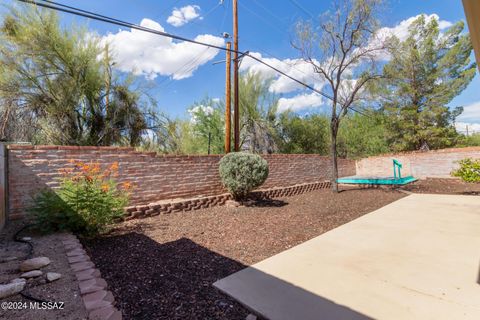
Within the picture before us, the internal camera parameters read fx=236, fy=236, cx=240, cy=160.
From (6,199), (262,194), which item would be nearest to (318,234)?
(262,194)

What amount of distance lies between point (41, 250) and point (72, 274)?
0.97 m

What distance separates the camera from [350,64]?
8.42 m

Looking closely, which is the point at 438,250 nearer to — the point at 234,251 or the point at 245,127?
the point at 234,251

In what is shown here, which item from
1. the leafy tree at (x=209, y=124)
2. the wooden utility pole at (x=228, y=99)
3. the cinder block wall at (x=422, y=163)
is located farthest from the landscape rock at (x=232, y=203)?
the cinder block wall at (x=422, y=163)

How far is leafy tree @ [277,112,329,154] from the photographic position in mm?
13070

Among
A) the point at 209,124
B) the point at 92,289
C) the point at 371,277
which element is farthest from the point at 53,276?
the point at 209,124

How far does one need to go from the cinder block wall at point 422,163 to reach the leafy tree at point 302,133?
279 centimetres

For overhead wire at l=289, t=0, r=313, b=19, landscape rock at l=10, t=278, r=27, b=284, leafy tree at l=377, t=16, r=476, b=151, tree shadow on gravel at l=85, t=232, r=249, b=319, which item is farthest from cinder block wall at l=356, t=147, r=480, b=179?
landscape rock at l=10, t=278, r=27, b=284

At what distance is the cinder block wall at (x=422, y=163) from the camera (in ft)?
37.2

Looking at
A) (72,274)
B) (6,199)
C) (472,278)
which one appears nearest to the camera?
(72,274)

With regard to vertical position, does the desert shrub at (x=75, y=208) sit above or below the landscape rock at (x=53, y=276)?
above

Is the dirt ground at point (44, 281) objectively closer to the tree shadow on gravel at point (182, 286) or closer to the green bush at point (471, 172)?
the tree shadow on gravel at point (182, 286)

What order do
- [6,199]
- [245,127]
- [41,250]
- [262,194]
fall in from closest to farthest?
[41,250], [6,199], [262,194], [245,127]

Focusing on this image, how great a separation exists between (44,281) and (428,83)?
18350 mm
